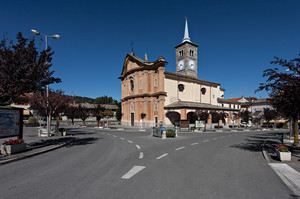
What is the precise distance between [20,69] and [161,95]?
30649mm

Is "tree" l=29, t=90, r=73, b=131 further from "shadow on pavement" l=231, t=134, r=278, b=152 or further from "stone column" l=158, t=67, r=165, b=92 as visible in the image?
"stone column" l=158, t=67, r=165, b=92

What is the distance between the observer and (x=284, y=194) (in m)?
4.34

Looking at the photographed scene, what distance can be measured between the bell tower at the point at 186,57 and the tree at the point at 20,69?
46345mm

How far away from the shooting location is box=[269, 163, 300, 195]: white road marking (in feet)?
16.1

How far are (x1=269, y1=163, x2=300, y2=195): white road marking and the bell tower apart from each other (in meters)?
47.4

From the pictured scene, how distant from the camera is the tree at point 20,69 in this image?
29.3ft

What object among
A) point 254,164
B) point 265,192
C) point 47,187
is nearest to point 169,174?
point 265,192

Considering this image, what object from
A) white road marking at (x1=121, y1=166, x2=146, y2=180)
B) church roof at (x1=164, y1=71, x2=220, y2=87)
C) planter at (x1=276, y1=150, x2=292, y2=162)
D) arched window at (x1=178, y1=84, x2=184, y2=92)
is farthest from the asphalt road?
arched window at (x1=178, y1=84, x2=184, y2=92)

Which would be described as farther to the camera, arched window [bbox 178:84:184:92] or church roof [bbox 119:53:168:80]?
arched window [bbox 178:84:184:92]

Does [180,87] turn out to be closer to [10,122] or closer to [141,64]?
[141,64]

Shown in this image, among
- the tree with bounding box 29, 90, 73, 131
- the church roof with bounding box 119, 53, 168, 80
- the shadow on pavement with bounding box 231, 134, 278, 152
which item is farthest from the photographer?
the church roof with bounding box 119, 53, 168, 80

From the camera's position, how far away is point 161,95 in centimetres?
3844

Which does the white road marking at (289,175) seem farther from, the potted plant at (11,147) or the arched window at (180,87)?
the arched window at (180,87)

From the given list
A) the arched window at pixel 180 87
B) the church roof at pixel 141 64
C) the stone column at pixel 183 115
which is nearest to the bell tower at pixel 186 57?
the arched window at pixel 180 87
